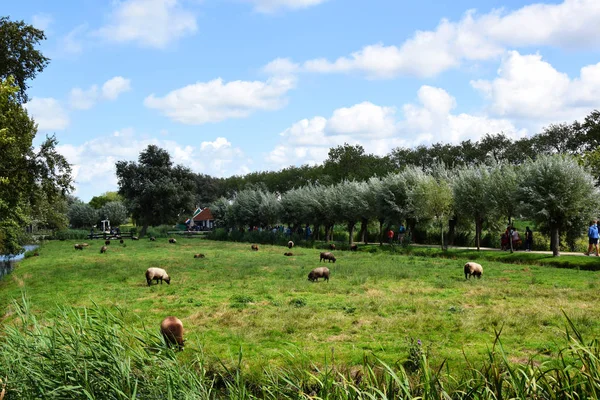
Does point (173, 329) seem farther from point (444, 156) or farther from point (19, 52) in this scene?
point (444, 156)

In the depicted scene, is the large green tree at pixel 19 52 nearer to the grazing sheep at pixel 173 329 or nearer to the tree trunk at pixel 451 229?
the grazing sheep at pixel 173 329

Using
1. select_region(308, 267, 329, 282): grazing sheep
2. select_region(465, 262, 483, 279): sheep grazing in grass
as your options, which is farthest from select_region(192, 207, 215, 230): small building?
select_region(465, 262, 483, 279): sheep grazing in grass

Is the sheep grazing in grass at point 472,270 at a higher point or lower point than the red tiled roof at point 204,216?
lower

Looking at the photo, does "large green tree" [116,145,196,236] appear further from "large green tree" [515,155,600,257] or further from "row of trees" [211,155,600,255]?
"large green tree" [515,155,600,257]

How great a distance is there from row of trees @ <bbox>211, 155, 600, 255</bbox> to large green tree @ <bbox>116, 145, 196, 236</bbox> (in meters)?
12.4

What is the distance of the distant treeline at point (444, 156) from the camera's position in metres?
79.5

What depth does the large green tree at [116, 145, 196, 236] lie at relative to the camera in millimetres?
87875

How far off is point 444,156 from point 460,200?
2258 inches

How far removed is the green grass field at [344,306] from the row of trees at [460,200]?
19.4ft

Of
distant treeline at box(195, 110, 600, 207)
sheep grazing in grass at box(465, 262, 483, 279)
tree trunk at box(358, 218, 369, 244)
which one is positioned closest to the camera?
sheep grazing in grass at box(465, 262, 483, 279)

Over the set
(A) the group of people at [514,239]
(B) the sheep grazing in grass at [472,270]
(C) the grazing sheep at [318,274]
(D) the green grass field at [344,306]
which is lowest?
(D) the green grass field at [344,306]

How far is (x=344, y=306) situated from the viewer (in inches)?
753

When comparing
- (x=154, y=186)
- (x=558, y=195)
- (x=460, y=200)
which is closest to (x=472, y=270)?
(x=558, y=195)

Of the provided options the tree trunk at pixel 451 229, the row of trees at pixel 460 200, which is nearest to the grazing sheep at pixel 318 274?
the row of trees at pixel 460 200
